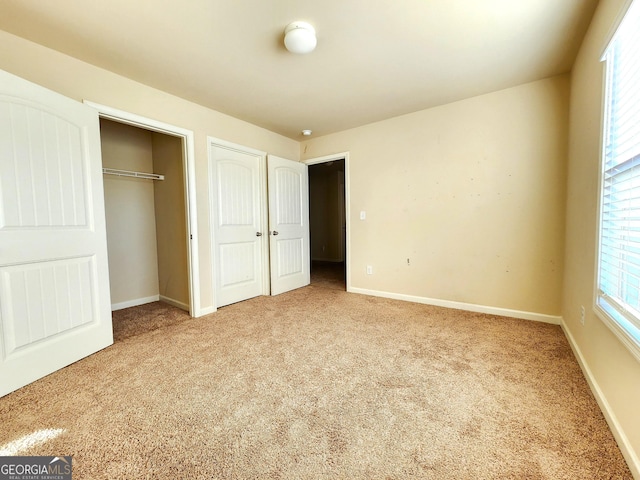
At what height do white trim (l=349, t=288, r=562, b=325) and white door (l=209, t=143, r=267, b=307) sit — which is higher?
white door (l=209, t=143, r=267, b=307)

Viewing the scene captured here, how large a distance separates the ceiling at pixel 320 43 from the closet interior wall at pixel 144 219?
1154 millimetres

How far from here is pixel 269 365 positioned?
6.20 feet

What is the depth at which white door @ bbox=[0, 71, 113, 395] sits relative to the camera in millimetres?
1616

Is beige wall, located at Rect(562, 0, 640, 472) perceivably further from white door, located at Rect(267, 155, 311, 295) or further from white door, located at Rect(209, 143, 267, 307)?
white door, located at Rect(209, 143, 267, 307)

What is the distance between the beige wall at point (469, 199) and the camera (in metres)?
2.53

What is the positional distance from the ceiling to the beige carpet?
2359mm

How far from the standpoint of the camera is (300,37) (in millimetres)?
1776

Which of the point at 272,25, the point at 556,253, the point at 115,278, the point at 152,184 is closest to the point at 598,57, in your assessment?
the point at 556,253

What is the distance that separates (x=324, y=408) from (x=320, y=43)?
2.44 meters

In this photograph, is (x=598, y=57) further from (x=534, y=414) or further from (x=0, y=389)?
(x=0, y=389)

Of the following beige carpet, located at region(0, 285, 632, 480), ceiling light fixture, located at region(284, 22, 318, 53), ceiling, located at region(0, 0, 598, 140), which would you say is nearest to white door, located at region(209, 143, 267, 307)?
ceiling, located at region(0, 0, 598, 140)

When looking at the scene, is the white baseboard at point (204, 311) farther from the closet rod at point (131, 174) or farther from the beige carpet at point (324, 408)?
the closet rod at point (131, 174)

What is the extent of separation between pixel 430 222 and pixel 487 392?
1.99 m

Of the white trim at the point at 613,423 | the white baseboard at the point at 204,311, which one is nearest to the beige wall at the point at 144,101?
the white baseboard at the point at 204,311
